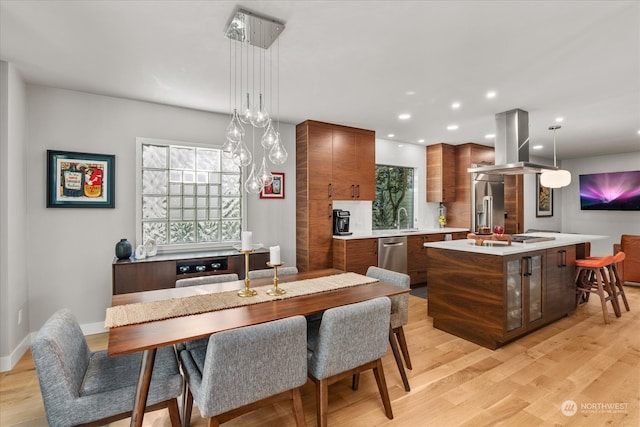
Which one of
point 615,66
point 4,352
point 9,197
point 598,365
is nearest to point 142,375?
point 4,352

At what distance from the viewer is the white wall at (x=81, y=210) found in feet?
10.1

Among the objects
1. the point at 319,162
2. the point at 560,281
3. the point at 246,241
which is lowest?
the point at 560,281

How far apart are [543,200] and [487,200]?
2736 millimetres

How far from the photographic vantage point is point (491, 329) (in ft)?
9.62

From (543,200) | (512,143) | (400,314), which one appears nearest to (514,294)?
(400,314)

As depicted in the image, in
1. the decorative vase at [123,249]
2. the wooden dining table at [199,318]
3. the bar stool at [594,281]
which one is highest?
the decorative vase at [123,249]

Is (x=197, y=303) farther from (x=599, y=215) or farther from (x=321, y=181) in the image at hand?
(x=599, y=215)

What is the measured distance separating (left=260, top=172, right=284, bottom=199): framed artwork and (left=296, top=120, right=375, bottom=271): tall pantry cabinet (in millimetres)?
256

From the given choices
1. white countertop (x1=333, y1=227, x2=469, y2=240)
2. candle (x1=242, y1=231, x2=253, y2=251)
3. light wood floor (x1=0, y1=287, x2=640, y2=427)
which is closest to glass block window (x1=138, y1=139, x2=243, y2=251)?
light wood floor (x1=0, y1=287, x2=640, y2=427)

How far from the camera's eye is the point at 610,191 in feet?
23.2

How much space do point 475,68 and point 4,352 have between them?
467cm

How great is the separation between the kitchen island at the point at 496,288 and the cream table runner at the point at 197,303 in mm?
1309

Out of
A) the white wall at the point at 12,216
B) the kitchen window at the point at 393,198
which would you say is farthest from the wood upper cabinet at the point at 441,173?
the white wall at the point at 12,216

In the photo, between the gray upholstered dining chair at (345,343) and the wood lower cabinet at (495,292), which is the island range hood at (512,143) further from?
the gray upholstered dining chair at (345,343)
